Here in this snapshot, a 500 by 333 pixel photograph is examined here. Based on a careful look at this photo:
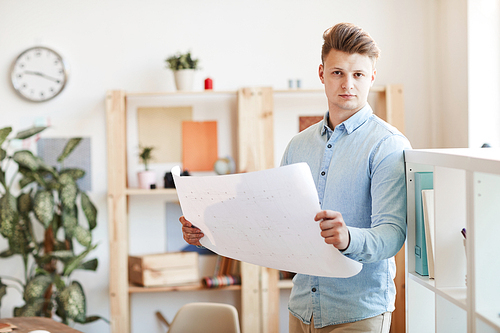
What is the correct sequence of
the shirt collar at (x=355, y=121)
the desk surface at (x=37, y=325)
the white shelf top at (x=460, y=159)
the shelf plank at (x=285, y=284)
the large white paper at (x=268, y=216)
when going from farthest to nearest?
the shelf plank at (x=285, y=284) → the desk surface at (x=37, y=325) → the shirt collar at (x=355, y=121) → the large white paper at (x=268, y=216) → the white shelf top at (x=460, y=159)

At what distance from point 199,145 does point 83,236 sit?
3.11 feet

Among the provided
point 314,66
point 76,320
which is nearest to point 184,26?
point 314,66

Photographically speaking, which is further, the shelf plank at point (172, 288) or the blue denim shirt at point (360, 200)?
the shelf plank at point (172, 288)

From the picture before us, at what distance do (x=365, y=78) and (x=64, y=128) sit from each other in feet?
7.93

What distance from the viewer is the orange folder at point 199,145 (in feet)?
10.0

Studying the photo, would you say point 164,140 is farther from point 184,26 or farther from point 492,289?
point 492,289

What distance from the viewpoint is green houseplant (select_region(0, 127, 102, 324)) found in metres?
2.62

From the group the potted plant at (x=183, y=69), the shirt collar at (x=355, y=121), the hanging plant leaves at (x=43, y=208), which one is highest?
the potted plant at (x=183, y=69)

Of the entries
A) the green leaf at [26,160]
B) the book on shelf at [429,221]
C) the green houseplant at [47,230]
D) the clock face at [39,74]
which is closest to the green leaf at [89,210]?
the green houseplant at [47,230]

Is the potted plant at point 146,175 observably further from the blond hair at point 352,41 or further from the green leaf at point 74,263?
the blond hair at point 352,41

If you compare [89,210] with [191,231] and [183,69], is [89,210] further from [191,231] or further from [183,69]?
[191,231]

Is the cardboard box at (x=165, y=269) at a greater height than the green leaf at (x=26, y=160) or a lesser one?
lesser

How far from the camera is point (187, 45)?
3.05 m

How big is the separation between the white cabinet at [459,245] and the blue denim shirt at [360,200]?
0.07 metres
